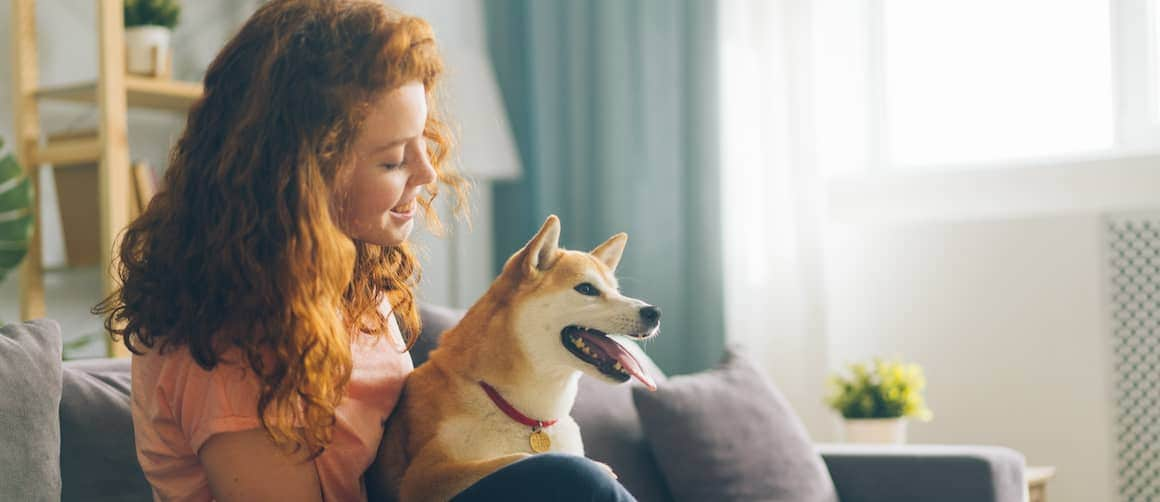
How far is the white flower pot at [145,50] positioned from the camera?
262 centimetres

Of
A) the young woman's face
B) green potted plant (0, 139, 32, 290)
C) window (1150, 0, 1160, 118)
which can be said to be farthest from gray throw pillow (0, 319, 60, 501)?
window (1150, 0, 1160, 118)

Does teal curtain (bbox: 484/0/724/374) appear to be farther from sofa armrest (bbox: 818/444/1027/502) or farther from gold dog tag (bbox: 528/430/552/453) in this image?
gold dog tag (bbox: 528/430/552/453)

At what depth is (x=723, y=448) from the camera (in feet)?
6.38

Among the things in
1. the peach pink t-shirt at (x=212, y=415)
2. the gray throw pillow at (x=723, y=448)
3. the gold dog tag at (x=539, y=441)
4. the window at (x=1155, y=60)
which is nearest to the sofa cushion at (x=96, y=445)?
the peach pink t-shirt at (x=212, y=415)

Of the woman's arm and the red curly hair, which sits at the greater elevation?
the red curly hair

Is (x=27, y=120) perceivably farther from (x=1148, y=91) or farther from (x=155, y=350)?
(x=1148, y=91)

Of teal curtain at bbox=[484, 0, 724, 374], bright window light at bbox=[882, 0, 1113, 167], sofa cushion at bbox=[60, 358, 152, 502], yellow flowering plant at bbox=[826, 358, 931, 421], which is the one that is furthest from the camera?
teal curtain at bbox=[484, 0, 724, 374]

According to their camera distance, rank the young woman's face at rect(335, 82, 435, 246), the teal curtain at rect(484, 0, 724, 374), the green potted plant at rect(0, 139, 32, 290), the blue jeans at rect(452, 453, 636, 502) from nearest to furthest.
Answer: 1. the blue jeans at rect(452, 453, 636, 502)
2. the young woman's face at rect(335, 82, 435, 246)
3. the green potted plant at rect(0, 139, 32, 290)
4. the teal curtain at rect(484, 0, 724, 374)

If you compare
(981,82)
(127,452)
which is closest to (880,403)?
(981,82)

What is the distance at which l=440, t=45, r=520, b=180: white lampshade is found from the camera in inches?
121

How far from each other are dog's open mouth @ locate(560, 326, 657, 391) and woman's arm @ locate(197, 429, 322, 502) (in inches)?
13.1

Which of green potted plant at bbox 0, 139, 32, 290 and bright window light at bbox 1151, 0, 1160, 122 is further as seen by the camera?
bright window light at bbox 1151, 0, 1160, 122

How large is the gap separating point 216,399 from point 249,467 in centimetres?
7

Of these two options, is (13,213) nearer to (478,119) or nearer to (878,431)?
(478,119)
